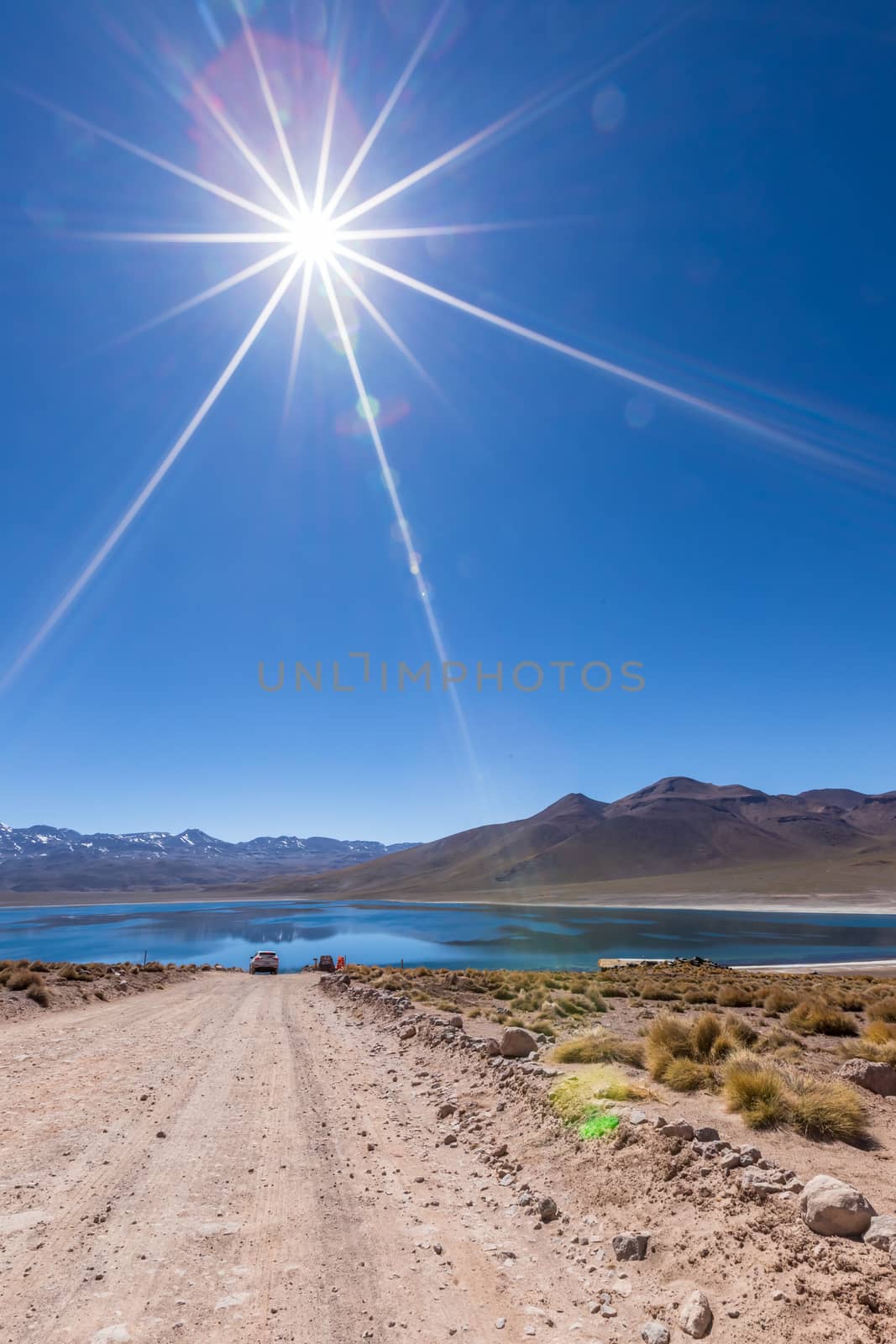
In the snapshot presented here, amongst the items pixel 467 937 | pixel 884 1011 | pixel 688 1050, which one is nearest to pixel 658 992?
pixel 884 1011

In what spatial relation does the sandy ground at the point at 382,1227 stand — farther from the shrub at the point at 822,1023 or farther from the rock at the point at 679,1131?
the shrub at the point at 822,1023

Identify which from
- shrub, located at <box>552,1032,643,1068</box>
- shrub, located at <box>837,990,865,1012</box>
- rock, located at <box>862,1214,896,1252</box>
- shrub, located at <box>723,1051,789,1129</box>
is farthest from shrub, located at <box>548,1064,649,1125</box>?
shrub, located at <box>837,990,865,1012</box>

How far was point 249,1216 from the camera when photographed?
516cm

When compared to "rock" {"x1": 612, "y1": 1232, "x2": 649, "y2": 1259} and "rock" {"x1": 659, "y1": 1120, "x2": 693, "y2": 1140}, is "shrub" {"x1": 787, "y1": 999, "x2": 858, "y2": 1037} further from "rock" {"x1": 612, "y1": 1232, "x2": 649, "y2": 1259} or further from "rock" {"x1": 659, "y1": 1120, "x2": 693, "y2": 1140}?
"rock" {"x1": 612, "y1": 1232, "x2": 649, "y2": 1259}

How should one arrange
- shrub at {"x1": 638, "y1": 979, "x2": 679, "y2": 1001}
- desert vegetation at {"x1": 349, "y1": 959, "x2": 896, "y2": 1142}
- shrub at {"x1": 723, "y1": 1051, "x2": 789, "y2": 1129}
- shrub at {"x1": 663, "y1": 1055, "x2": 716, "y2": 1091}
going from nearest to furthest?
shrub at {"x1": 723, "y1": 1051, "x2": 789, "y2": 1129} < desert vegetation at {"x1": 349, "y1": 959, "x2": 896, "y2": 1142} < shrub at {"x1": 663, "y1": 1055, "x2": 716, "y2": 1091} < shrub at {"x1": 638, "y1": 979, "x2": 679, "y2": 1001}

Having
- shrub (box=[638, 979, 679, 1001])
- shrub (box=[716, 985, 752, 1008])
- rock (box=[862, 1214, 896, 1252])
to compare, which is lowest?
shrub (box=[638, 979, 679, 1001])

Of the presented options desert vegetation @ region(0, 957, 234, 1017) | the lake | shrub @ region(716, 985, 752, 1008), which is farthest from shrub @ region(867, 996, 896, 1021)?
the lake

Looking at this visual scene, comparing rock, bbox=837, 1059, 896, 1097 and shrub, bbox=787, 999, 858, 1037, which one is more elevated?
rock, bbox=837, 1059, 896, 1097

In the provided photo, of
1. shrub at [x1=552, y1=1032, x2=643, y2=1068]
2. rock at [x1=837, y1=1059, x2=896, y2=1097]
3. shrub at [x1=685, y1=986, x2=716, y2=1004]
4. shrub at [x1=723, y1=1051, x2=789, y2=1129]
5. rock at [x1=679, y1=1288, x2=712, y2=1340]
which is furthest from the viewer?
shrub at [x1=685, y1=986, x2=716, y2=1004]

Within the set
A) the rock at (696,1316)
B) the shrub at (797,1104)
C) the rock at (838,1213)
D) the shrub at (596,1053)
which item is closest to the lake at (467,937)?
the shrub at (596,1053)

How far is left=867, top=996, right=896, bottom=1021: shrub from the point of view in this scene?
14.2 metres

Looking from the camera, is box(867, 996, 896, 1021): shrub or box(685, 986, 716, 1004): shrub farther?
box(685, 986, 716, 1004): shrub

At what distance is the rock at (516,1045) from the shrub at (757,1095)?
321 cm

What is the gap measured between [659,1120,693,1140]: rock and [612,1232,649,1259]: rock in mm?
1211
